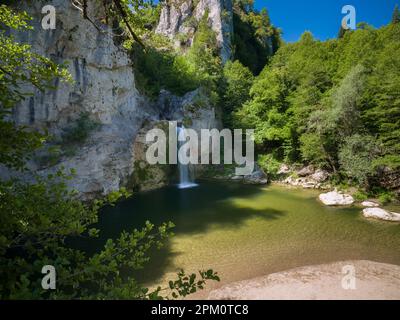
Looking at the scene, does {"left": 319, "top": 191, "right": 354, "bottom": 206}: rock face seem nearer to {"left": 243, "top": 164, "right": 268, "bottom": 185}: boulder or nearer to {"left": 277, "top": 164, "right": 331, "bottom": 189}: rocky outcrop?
{"left": 277, "top": 164, "right": 331, "bottom": 189}: rocky outcrop

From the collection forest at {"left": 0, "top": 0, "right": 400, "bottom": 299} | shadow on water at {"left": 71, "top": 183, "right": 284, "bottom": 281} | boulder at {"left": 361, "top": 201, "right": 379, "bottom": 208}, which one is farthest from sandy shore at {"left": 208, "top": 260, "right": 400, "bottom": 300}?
boulder at {"left": 361, "top": 201, "right": 379, "bottom": 208}

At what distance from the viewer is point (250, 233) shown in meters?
14.1

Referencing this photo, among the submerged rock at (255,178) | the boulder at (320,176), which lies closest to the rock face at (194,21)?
the submerged rock at (255,178)

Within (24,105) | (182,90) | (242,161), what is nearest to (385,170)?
(242,161)

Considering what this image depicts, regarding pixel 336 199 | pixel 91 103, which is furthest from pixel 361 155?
pixel 91 103

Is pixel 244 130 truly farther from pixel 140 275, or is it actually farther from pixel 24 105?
pixel 140 275

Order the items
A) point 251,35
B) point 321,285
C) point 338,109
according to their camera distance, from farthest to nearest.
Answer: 1. point 251,35
2. point 338,109
3. point 321,285

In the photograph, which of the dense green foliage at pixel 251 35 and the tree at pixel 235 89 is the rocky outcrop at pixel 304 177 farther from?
the dense green foliage at pixel 251 35

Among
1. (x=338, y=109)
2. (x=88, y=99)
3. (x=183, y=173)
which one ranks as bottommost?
(x=183, y=173)

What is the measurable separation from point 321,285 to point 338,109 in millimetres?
15932

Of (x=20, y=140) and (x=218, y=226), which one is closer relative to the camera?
(x=20, y=140)

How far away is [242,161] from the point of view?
1183 inches

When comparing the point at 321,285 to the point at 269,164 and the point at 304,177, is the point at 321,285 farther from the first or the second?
the point at 269,164
